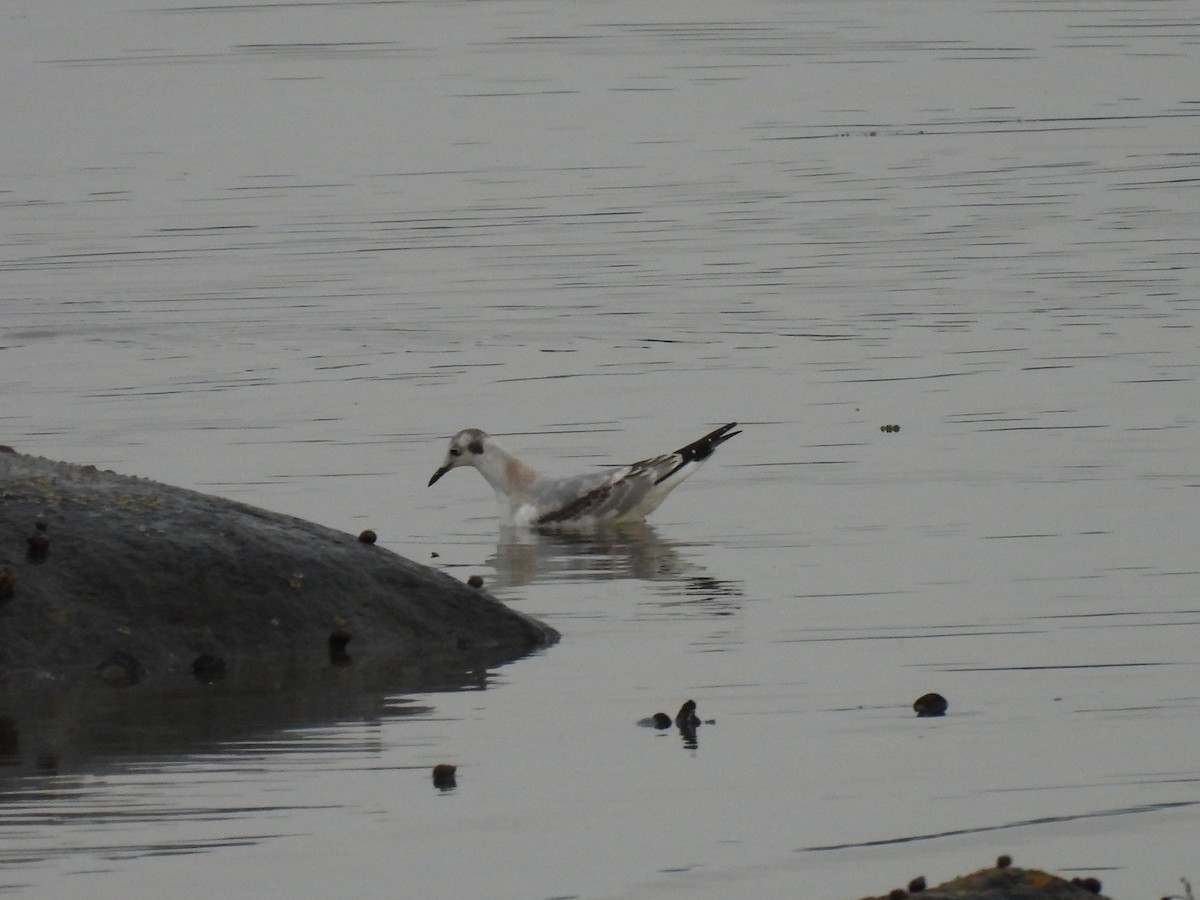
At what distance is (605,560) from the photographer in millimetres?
12977

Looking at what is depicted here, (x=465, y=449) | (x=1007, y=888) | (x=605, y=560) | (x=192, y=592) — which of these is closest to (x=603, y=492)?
(x=465, y=449)

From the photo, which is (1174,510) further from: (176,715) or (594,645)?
(176,715)

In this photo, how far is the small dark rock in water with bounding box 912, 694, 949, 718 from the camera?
28.5 ft

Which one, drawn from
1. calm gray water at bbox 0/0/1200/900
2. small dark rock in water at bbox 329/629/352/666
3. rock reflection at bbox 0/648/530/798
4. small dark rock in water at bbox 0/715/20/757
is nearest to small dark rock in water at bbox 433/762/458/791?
calm gray water at bbox 0/0/1200/900

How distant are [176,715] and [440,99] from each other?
27.0 metres

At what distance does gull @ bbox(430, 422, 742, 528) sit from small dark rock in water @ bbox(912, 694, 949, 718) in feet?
16.9

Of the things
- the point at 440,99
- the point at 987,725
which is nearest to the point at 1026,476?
the point at 987,725

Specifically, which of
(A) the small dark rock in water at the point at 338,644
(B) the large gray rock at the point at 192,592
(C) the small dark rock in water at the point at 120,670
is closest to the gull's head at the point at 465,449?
(B) the large gray rock at the point at 192,592

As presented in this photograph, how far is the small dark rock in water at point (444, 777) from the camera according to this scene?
25.8ft

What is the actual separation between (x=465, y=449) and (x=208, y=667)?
482 cm

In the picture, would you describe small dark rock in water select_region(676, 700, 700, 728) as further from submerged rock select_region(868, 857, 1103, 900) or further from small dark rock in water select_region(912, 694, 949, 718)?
submerged rock select_region(868, 857, 1103, 900)

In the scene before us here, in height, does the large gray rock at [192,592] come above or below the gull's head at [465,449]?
below

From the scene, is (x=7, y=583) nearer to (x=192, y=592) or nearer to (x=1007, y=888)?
(x=192, y=592)

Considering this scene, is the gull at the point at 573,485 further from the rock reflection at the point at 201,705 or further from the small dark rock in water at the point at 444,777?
the small dark rock in water at the point at 444,777
